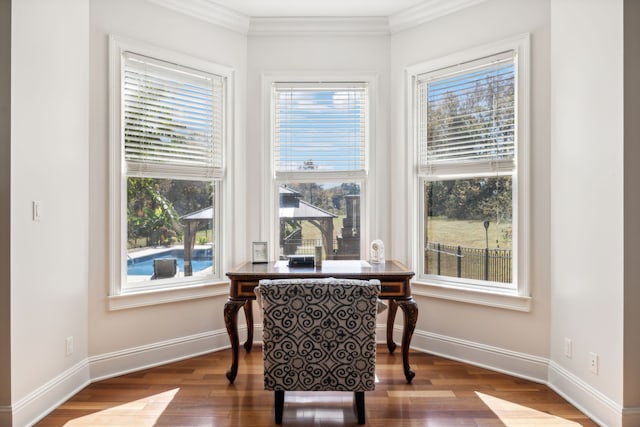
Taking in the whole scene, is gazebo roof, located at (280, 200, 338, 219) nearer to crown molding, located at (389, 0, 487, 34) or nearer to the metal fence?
the metal fence

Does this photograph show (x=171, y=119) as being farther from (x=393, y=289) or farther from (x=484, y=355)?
(x=484, y=355)

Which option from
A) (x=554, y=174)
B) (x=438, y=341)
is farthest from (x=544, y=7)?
(x=438, y=341)

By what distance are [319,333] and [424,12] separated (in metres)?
2.76

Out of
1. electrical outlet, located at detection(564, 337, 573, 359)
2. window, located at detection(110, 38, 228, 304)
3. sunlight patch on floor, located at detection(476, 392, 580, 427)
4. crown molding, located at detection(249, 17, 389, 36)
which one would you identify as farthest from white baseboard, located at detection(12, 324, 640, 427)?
crown molding, located at detection(249, 17, 389, 36)

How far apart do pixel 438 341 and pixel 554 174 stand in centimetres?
160

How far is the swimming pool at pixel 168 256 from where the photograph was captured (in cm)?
335

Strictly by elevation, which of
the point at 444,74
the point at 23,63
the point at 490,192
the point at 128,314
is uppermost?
the point at 444,74

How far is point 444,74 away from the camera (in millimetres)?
3561

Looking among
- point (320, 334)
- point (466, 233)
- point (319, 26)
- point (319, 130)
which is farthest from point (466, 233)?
point (319, 26)

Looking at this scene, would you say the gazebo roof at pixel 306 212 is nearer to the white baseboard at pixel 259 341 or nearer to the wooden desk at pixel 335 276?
the wooden desk at pixel 335 276

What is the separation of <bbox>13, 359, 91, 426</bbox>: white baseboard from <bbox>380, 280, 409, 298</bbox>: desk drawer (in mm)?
2113

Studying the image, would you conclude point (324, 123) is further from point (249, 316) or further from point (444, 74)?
point (249, 316)

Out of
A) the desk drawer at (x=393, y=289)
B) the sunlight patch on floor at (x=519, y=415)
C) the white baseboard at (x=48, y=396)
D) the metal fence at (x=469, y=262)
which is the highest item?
the metal fence at (x=469, y=262)
